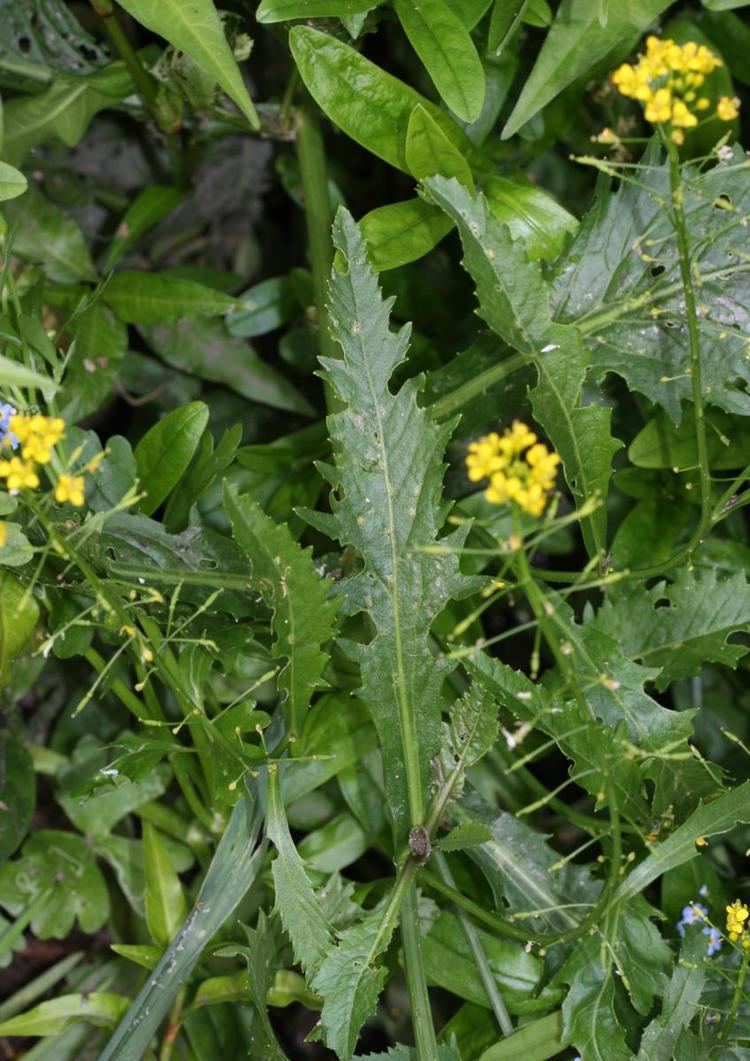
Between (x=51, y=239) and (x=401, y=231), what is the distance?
0.54 m

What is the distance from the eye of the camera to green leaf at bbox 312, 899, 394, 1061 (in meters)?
1.07

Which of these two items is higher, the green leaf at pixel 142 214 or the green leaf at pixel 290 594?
the green leaf at pixel 142 214

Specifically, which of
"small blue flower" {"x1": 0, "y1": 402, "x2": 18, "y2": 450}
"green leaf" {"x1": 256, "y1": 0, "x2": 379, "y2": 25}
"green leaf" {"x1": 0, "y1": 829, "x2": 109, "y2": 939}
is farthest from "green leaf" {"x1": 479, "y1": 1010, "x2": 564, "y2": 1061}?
"green leaf" {"x1": 256, "y1": 0, "x2": 379, "y2": 25}

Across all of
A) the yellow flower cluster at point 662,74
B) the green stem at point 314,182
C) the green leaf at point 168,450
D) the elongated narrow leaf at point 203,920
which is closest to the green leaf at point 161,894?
the elongated narrow leaf at point 203,920

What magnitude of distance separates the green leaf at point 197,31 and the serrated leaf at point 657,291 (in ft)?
1.30

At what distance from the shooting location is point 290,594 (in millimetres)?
1041

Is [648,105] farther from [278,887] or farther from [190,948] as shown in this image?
[190,948]

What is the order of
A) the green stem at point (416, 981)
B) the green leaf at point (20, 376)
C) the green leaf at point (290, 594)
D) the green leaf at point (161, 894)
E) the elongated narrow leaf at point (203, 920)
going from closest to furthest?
the green leaf at point (20, 376) → the green leaf at point (290, 594) → the green stem at point (416, 981) → the elongated narrow leaf at point (203, 920) → the green leaf at point (161, 894)

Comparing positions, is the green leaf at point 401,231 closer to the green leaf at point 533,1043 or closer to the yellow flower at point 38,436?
the yellow flower at point 38,436

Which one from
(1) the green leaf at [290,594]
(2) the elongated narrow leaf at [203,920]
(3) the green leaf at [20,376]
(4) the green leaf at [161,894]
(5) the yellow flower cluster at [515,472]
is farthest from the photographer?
(4) the green leaf at [161,894]

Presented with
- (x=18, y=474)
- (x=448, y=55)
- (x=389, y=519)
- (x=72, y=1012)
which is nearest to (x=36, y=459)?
(x=18, y=474)

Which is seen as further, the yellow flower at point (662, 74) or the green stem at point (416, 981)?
the green stem at point (416, 981)

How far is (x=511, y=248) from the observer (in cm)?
106

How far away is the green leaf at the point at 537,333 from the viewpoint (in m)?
1.06
